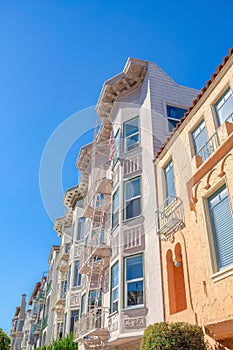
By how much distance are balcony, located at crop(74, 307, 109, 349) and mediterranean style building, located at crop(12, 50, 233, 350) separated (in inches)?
2.1

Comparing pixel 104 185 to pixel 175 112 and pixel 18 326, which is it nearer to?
pixel 175 112

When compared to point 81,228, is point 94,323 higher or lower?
lower

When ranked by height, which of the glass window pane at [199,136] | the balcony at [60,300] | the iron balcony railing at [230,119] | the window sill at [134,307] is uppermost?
the glass window pane at [199,136]

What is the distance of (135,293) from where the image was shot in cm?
1311

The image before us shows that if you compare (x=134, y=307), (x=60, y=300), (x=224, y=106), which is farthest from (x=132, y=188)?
(x=60, y=300)

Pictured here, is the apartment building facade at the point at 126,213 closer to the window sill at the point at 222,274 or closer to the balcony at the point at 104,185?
the balcony at the point at 104,185

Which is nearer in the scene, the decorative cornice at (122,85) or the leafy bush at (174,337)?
the leafy bush at (174,337)

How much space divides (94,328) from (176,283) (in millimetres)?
5285

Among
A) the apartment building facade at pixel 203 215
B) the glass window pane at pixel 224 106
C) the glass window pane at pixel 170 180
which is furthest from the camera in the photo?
the glass window pane at pixel 170 180

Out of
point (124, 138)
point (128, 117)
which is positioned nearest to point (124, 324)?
point (124, 138)

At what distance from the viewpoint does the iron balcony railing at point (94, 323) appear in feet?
46.8

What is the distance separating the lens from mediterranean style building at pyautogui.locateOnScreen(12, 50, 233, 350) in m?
9.07

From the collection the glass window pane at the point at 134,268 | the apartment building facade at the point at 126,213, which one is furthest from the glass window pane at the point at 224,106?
the glass window pane at the point at 134,268

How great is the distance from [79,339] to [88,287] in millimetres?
2956
